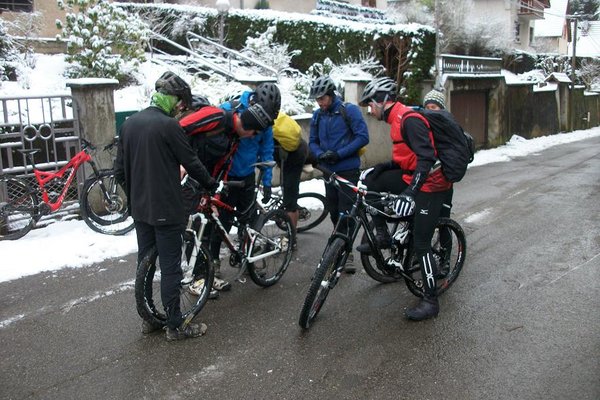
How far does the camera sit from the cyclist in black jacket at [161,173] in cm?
417

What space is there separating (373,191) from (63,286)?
3135 millimetres

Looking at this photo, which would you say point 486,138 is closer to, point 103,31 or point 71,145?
point 103,31

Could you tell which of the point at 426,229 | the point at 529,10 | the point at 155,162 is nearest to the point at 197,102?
the point at 155,162

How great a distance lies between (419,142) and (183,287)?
2202 millimetres

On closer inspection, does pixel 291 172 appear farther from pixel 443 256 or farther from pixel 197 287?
pixel 197 287

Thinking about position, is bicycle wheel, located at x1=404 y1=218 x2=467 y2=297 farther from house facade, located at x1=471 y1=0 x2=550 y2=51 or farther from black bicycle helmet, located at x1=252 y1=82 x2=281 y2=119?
house facade, located at x1=471 y1=0 x2=550 y2=51

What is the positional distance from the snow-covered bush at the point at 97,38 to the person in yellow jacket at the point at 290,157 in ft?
19.7

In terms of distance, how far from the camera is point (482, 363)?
168 inches

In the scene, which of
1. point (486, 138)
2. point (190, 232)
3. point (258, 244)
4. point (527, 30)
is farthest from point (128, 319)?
point (527, 30)

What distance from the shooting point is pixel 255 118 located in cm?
509

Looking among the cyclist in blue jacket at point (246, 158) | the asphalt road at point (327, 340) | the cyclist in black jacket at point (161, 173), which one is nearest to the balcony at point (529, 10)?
the asphalt road at point (327, 340)

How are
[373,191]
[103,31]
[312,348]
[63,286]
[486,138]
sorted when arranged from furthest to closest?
[486,138]
[103,31]
[63,286]
[373,191]
[312,348]

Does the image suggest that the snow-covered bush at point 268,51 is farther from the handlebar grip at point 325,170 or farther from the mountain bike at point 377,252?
the mountain bike at point 377,252

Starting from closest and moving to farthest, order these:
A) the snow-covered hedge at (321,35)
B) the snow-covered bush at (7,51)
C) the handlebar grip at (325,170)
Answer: the handlebar grip at (325,170) < the snow-covered bush at (7,51) < the snow-covered hedge at (321,35)
